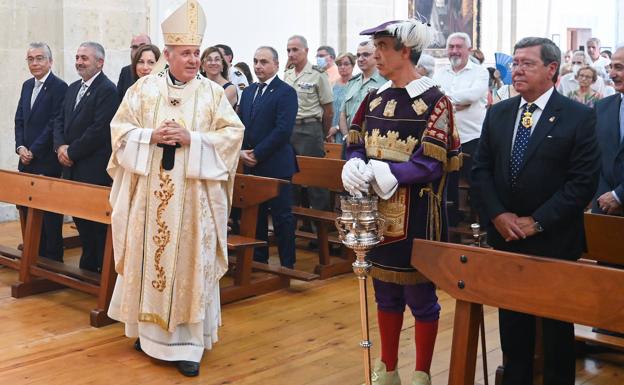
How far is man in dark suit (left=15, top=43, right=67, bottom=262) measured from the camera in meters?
6.81

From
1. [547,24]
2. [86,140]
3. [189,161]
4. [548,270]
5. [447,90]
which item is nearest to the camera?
[548,270]

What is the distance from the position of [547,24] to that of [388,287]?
1566cm

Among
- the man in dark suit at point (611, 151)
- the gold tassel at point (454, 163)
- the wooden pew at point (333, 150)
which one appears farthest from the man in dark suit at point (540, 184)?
the wooden pew at point (333, 150)

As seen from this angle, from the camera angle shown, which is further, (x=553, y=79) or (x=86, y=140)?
(x=86, y=140)

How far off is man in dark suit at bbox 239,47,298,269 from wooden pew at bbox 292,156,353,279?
9.9 inches

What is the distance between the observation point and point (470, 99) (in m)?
7.38

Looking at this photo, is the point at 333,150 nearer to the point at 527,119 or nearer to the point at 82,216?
the point at 82,216

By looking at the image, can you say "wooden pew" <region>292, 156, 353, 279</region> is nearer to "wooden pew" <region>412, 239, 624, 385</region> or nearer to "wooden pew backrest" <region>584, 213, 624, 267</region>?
"wooden pew backrest" <region>584, 213, 624, 267</region>

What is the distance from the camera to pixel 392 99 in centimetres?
383

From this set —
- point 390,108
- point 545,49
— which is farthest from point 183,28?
point 545,49

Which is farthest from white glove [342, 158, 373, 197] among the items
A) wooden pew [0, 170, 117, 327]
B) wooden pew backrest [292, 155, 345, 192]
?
wooden pew backrest [292, 155, 345, 192]

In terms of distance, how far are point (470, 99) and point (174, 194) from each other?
363cm

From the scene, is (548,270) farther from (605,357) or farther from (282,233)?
(282,233)

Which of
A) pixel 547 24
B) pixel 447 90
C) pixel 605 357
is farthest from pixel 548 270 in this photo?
pixel 547 24
